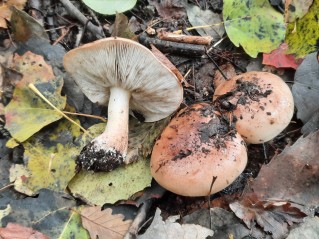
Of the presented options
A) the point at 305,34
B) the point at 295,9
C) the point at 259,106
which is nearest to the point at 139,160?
the point at 259,106

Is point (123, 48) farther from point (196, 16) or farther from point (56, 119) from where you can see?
point (196, 16)

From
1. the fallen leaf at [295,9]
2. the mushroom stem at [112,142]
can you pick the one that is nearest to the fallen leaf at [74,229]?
the mushroom stem at [112,142]

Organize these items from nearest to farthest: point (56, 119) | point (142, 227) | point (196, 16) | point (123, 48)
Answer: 1. point (123, 48)
2. point (142, 227)
3. point (56, 119)
4. point (196, 16)

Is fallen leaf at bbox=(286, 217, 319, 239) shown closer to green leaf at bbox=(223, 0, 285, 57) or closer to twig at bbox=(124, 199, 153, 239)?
twig at bbox=(124, 199, 153, 239)

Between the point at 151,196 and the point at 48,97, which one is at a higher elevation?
the point at 48,97

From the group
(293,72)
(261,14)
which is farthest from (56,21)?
(293,72)

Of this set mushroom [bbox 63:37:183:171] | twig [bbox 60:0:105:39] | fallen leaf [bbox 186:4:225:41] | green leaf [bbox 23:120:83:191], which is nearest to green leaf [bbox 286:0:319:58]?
fallen leaf [bbox 186:4:225:41]
